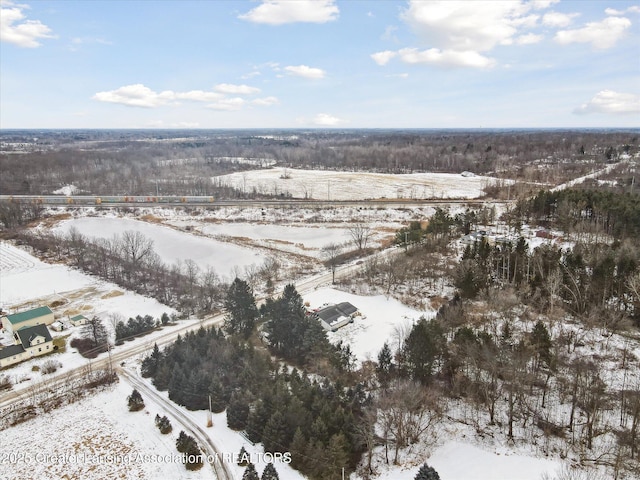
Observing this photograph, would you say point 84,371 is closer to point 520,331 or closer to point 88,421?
point 88,421

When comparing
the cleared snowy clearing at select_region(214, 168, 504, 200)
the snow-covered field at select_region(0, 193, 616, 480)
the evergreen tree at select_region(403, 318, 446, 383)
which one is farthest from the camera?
the cleared snowy clearing at select_region(214, 168, 504, 200)

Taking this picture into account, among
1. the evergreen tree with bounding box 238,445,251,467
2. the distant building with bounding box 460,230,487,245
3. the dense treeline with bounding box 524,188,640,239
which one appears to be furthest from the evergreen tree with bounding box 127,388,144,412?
the dense treeline with bounding box 524,188,640,239

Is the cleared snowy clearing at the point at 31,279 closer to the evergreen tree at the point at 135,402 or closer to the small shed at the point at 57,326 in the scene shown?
the small shed at the point at 57,326

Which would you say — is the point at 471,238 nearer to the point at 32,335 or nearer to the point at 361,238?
the point at 361,238

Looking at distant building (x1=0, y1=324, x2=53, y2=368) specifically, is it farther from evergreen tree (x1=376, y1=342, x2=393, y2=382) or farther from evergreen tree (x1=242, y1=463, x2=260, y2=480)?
evergreen tree (x1=376, y1=342, x2=393, y2=382)

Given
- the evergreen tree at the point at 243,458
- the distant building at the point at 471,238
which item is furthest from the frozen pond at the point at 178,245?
the evergreen tree at the point at 243,458

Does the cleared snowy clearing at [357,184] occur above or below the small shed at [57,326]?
above

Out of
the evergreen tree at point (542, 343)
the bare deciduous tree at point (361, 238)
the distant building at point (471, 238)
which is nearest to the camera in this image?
the evergreen tree at point (542, 343)
